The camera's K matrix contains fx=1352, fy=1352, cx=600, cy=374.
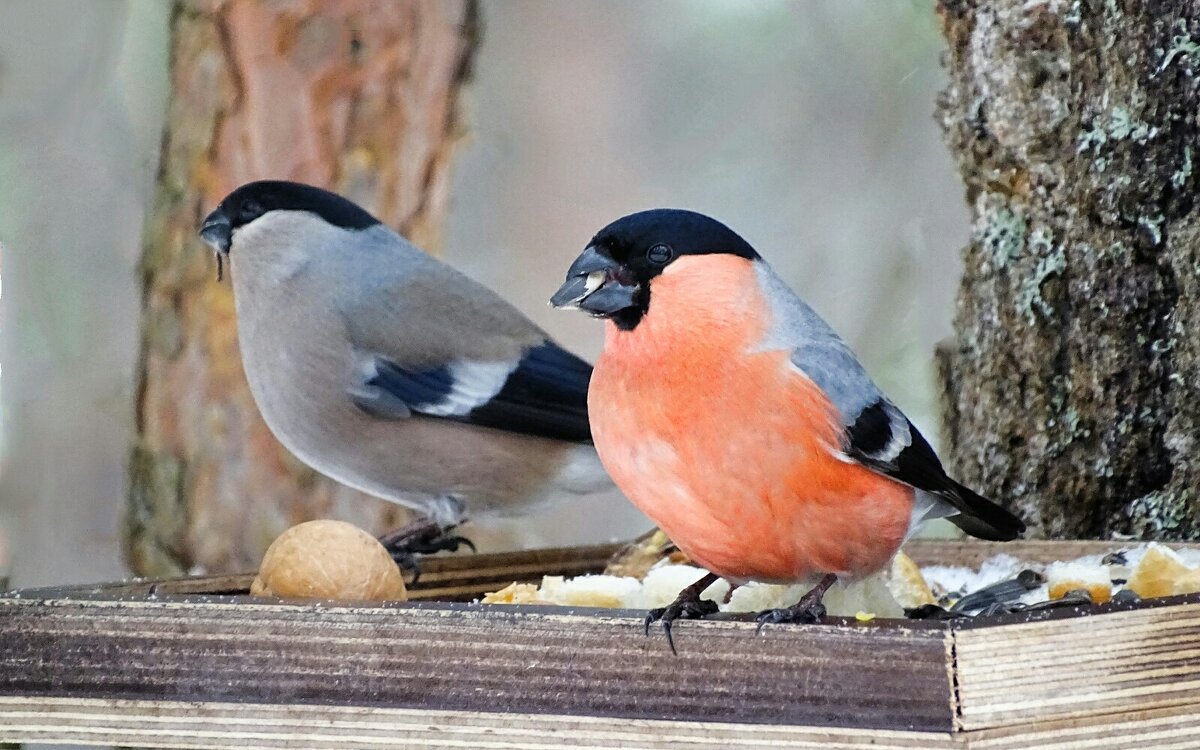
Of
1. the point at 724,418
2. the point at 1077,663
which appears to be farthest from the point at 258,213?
the point at 1077,663

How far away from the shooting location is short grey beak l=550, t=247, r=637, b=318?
135cm

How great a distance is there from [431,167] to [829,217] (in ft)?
2.94

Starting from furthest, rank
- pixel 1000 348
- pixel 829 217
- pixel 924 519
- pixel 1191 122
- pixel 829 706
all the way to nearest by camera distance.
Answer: pixel 829 217
pixel 1000 348
pixel 1191 122
pixel 924 519
pixel 829 706

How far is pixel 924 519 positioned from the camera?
5.30ft

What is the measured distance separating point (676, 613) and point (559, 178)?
86.6 inches

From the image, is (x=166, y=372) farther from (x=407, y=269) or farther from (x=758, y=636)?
(x=758, y=636)

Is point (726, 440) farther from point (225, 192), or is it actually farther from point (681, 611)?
point (225, 192)

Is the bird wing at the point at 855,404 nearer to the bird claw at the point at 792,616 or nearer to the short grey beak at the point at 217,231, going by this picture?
the bird claw at the point at 792,616

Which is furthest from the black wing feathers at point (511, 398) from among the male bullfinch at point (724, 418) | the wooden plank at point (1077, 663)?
the wooden plank at point (1077, 663)

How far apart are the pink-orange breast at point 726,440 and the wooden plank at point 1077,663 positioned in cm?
30

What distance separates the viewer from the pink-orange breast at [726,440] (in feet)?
4.39

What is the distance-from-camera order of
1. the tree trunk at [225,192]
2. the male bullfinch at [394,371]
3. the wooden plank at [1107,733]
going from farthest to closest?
the tree trunk at [225,192]
the male bullfinch at [394,371]
the wooden plank at [1107,733]

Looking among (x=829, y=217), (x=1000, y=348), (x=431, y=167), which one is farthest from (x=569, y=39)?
(x=1000, y=348)

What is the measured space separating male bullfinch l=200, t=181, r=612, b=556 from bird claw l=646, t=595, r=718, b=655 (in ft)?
2.99
